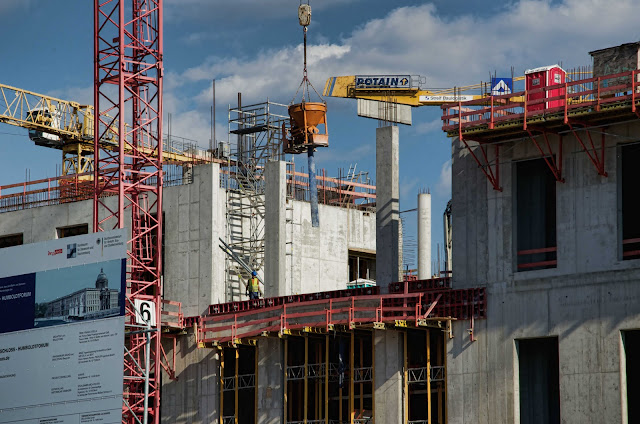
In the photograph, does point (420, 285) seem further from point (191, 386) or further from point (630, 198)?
point (191, 386)

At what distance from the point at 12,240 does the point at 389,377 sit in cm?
2537

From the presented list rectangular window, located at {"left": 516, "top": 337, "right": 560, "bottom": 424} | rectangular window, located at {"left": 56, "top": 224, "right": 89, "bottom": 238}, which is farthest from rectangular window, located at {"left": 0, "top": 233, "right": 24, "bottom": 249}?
rectangular window, located at {"left": 516, "top": 337, "right": 560, "bottom": 424}

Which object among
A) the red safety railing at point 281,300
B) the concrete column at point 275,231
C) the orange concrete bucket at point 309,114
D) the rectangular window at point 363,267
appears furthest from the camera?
the rectangular window at point 363,267

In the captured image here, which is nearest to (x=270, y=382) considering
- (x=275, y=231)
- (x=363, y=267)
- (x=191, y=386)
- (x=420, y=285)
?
(x=191, y=386)

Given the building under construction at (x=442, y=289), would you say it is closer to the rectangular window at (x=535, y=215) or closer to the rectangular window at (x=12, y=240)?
the rectangular window at (x=535, y=215)

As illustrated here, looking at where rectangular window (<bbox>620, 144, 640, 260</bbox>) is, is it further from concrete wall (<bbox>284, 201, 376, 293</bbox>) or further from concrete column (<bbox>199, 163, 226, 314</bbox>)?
concrete wall (<bbox>284, 201, 376, 293</bbox>)

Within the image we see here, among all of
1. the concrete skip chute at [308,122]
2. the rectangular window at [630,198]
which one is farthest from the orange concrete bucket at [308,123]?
the rectangular window at [630,198]

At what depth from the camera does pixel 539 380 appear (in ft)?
136

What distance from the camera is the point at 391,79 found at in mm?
74688

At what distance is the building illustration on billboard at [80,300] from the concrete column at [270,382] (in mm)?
6060

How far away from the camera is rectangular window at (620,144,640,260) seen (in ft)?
131

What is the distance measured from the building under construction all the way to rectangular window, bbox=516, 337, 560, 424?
0.05 metres

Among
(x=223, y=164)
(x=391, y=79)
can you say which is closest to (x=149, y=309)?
(x=223, y=164)

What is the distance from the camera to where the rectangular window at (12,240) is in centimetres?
6182
